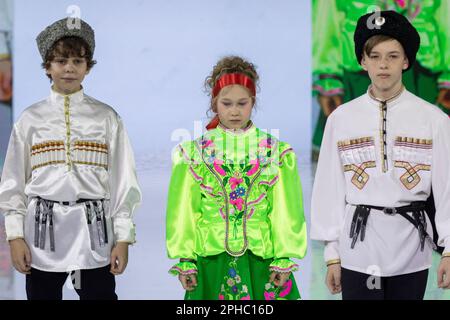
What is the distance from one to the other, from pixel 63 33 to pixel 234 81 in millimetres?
581

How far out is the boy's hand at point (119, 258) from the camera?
278cm

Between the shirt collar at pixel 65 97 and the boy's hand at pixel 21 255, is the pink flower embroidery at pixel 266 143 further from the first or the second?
the boy's hand at pixel 21 255

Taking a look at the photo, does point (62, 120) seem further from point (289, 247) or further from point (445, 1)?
point (445, 1)

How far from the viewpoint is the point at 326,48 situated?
5945mm

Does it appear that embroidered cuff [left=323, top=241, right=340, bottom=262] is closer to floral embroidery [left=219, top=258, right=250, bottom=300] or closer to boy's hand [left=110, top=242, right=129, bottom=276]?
floral embroidery [left=219, top=258, right=250, bottom=300]

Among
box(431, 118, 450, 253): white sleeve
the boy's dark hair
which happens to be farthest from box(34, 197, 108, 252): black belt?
box(431, 118, 450, 253): white sleeve

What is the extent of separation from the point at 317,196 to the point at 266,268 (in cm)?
28

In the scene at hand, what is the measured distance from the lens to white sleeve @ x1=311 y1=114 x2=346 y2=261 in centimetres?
275

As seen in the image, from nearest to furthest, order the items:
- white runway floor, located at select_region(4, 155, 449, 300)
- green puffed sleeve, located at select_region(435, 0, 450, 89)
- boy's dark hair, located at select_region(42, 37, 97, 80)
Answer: boy's dark hair, located at select_region(42, 37, 97, 80) → white runway floor, located at select_region(4, 155, 449, 300) → green puffed sleeve, located at select_region(435, 0, 450, 89)

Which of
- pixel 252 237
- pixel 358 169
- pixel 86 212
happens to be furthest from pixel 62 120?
pixel 358 169

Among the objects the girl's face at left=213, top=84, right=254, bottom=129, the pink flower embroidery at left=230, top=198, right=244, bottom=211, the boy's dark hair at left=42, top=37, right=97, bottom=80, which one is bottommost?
the pink flower embroidery at left=230, top=198, right=244, bottom=211

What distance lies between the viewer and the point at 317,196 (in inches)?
109

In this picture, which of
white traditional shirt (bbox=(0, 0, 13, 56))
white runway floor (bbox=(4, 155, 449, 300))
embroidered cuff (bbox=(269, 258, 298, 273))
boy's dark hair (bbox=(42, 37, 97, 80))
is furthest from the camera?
white traditional shirt (bbox=(0, 0, 13, 56))

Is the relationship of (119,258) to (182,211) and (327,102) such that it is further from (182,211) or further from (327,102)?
(327,102)
